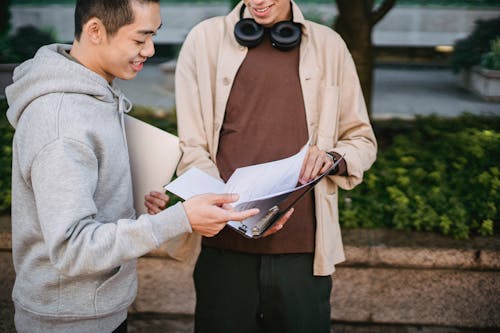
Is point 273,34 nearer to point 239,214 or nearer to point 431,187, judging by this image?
point 239,214

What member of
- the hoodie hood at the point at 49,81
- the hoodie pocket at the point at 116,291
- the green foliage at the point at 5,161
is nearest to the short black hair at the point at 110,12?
the hoodie hood at the point at 49,81

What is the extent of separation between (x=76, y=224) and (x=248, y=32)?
1.25 m

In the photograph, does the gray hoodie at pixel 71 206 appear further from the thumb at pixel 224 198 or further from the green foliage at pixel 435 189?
the green foliage at pixel 435 189

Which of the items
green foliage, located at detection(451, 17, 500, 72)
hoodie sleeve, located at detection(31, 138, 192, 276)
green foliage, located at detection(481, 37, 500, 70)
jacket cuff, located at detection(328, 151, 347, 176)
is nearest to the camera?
hoodie sleeve, located at detection(31, 138, 192, 276)

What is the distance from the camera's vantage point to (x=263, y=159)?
93.9 inches

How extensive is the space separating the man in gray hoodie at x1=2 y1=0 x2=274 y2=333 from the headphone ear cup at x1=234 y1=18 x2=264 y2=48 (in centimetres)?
58

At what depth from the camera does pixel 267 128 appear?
2.40 meters

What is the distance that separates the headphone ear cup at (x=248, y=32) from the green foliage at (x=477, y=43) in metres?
8.89

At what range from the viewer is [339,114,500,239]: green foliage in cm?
379

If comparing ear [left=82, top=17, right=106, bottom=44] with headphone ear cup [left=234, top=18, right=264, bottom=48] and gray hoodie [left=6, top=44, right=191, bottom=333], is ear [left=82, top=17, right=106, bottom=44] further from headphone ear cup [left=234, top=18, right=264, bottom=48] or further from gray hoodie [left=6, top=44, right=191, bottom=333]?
headphone ear cup [left=234, top=18, right=264, bottom=48]

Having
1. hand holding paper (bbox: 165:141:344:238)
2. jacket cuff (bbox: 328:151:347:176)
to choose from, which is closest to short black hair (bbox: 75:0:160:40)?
hand holding paper (bbox: 165:141:344:238)

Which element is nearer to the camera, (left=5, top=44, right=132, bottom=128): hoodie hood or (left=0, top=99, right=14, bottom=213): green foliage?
(left=5, top=44, right=132, bottom=128): hoodie hood

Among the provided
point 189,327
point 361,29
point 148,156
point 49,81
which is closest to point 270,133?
point 148,156

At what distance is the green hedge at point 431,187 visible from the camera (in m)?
3.80
